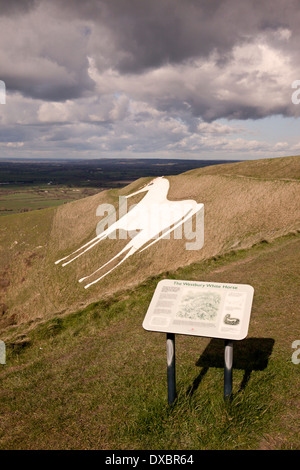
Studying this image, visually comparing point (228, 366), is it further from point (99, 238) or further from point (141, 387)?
point (99, 238)

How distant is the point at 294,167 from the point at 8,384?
166ft

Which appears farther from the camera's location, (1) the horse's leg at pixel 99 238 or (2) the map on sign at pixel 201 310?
(1) the horse's leg at pixel 99 238

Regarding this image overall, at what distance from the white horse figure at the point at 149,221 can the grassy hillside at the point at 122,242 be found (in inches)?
52.4

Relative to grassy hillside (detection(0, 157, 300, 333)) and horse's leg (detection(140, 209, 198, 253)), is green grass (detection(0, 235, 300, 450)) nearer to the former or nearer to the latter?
grassy hillside (detection(0, 157, 300, 333))

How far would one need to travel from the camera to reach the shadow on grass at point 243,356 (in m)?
9.17

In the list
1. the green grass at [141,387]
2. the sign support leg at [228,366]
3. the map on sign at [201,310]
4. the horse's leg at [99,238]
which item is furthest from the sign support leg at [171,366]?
the horse's leg at [99,238]

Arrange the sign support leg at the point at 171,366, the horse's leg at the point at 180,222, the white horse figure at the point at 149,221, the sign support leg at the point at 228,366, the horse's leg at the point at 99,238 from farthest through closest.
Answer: the horse's leg at the point at 99,238, the white horse figure at the point at 149,221, the horse's leg at the point at 180,222, the sign support leg at the point at 171,366, the sign support leg at the point at 228,366

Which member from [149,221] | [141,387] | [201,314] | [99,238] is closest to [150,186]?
[149,221]

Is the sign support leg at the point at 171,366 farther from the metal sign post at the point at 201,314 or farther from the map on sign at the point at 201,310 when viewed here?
the map on sign at the point at 201,310

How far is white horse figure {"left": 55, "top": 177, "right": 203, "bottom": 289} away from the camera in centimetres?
3691

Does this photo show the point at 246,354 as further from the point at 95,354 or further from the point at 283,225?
the point at 283,225

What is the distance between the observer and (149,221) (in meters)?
41.5

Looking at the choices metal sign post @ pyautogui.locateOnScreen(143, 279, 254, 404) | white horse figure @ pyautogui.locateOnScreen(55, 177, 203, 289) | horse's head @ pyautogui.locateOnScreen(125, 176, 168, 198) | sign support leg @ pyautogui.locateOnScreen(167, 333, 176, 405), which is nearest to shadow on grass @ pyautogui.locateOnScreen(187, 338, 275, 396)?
sign support leg @ pyautogui.locateOnScreen(167, 333, 176, 405)

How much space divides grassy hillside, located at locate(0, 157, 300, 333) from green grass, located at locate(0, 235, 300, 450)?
8524 mm
